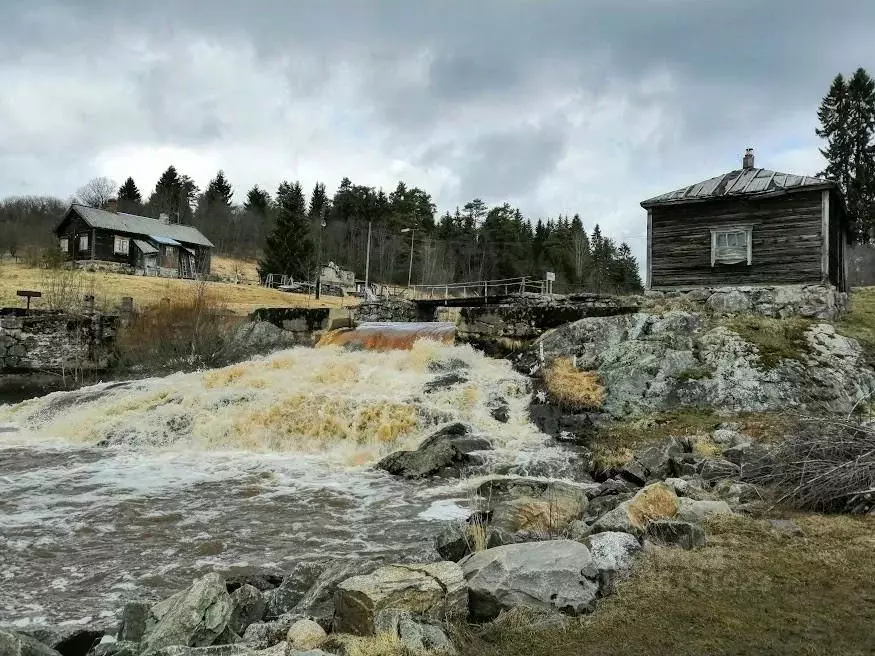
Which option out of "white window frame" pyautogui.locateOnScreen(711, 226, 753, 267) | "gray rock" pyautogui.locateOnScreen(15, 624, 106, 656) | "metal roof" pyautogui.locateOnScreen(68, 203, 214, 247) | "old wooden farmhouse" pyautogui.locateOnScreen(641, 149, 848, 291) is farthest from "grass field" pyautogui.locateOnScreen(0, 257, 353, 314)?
"gray rock" pyautogui.locateOnScreen(15, 624, 106, 656)

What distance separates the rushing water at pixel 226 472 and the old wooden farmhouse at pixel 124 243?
112ft

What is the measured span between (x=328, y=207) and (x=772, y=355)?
75.4m

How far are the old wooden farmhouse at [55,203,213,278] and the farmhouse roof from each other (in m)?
42.0

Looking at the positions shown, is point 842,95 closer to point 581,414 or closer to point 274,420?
point 581,414

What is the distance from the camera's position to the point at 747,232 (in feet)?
63.1

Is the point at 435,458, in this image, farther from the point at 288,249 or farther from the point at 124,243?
the point at 124,243

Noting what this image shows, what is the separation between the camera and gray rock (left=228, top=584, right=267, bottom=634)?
4785 millimetres

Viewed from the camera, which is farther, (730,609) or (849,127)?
(849,127)

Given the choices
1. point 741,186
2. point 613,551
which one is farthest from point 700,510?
point 741,186

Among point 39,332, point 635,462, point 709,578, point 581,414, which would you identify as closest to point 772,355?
point 581,414

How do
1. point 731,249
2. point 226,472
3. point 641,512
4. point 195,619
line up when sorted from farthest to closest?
point 731,249 → point 226,472 → point 641,512 → point 195,619

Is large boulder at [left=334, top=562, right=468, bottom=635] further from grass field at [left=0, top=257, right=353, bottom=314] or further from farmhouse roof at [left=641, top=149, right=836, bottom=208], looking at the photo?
grass field at [left=0, top=257, right=353, bottom=314]

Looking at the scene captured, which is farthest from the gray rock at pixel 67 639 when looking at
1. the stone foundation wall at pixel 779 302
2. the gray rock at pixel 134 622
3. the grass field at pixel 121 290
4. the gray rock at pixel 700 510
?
the grass field at pixel 121 290

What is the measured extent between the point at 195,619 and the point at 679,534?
4181mm
